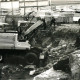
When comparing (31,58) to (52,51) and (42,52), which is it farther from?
(52,51)

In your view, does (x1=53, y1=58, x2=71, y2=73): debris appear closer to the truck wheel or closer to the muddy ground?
the muddy ground

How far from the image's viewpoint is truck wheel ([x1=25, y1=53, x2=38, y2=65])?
739 inches

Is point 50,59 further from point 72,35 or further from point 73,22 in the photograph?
point 73,22

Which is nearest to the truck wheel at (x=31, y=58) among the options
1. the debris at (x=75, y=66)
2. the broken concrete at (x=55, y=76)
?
the broken concrete at (x=55, y=76)

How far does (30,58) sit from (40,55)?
0.71 meters

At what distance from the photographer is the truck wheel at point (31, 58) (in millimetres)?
18781

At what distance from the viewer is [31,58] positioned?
19.0m

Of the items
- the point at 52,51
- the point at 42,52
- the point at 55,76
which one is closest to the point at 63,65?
the point at 55,76

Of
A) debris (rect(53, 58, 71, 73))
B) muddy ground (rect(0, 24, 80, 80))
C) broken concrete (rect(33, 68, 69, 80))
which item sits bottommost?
muddy ground (rect(0, 24, 80, 80))

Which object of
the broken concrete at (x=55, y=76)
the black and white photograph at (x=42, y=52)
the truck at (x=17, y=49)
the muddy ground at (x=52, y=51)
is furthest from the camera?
the truck at (x=17, y=49)

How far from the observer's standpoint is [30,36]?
20891mm

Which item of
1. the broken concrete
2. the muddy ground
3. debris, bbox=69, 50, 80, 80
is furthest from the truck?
debris, bbox=69, 50, 80, 80

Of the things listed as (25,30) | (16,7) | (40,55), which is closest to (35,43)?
(25,30)

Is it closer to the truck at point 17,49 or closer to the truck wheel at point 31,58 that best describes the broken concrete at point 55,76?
the truck wheel at point 31,58
